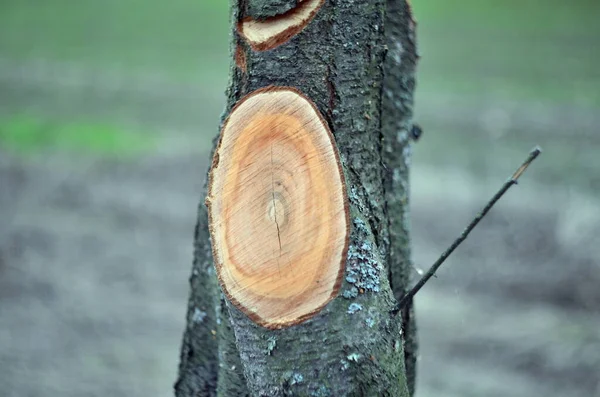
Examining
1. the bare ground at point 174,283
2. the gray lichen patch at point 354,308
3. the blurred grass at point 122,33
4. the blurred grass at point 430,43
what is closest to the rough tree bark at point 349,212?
the gray lichen patch at point 354,308

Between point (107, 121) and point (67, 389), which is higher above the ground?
point (107, 121)

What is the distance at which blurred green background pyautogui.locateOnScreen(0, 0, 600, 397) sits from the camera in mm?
4484

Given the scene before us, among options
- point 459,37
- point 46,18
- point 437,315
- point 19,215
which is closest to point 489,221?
point 437,315

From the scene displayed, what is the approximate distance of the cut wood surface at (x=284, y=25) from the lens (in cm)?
185

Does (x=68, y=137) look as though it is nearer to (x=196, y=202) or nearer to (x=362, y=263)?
(x=196, y=202)

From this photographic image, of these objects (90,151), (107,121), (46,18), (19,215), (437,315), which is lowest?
(437,315)

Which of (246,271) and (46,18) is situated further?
(46,18)

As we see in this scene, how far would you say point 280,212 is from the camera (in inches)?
69.2

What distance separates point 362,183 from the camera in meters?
1.95

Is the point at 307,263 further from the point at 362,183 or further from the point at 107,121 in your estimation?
the point at 107,121

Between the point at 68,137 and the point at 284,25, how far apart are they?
7.17 metres

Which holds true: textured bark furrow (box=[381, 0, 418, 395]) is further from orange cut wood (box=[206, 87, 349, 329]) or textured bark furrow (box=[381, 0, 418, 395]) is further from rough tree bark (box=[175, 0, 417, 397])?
orange cut wood (box=[206, 87, 349, 329])

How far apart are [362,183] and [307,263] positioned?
1.07 ft

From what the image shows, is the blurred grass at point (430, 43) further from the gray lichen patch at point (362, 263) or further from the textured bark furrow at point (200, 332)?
the gray lichen patch at point (362, 263)
